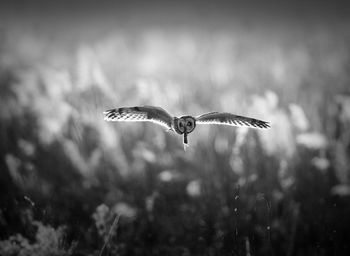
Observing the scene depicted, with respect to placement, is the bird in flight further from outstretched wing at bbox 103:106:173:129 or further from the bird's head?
the bird's head

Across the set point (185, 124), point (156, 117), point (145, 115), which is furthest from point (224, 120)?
point (145, 115)

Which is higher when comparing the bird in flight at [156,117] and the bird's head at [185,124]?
the bird in flight at [156,117]

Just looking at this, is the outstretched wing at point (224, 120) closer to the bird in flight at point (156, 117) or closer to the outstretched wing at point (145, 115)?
→ the bird in flight at point (156, 117)

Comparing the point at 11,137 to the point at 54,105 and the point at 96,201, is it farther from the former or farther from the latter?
the point at 96,201

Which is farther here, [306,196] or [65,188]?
[65,188]

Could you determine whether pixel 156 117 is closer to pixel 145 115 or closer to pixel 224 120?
pixel 145 115

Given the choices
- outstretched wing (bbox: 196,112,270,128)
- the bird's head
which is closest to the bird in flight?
outstretched wing (bbox: 196,112,270,128)

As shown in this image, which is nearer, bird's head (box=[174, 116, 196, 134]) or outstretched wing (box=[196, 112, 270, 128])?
bird's head (box=[174, 116, 196, 134])

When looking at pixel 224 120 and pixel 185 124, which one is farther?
pixel 224 120

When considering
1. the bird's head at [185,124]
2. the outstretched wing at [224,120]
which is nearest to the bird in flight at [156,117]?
the outstretched wing at [224,120]

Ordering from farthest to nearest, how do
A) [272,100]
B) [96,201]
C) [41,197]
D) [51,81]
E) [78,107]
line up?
[51,81] → [78,107] → [272,100] → [96,201] → [41,197]

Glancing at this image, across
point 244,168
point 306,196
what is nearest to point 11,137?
point 244,168
